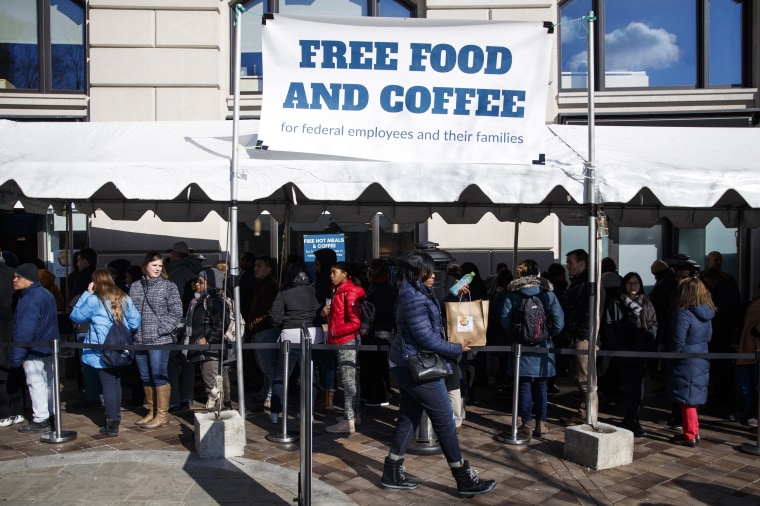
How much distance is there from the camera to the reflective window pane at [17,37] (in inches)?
468

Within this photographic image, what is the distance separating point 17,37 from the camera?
11.9 m

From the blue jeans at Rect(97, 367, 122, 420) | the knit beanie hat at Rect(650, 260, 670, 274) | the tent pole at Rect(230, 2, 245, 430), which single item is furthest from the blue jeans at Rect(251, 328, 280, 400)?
the knit beanie hat at Rect(650, 260, 670, 274)

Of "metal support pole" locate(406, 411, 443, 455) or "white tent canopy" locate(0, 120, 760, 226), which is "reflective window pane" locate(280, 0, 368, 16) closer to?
"white tent canopy" locate(0, 120, 760, 226)

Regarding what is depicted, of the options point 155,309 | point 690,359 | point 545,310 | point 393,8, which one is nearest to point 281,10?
point 393,8

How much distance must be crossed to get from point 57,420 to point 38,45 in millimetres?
8084

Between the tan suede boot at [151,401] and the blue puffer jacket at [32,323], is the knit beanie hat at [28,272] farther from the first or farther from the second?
the tan suede boot at [151,401]

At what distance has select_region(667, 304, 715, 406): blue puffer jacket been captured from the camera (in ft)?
20.7

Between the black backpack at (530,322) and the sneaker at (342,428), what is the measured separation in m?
1.87

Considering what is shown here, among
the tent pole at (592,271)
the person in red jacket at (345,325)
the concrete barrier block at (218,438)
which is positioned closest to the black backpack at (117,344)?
the concrete barrier block at (218,438)

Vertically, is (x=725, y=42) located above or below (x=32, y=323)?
above

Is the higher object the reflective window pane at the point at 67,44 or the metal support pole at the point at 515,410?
the reflective window pane at the point at 67,44

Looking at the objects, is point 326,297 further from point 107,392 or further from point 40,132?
point 40,132

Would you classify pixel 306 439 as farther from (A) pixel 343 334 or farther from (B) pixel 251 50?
(B) pixel 251 50

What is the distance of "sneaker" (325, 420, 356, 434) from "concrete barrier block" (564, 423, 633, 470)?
210 centimetres
